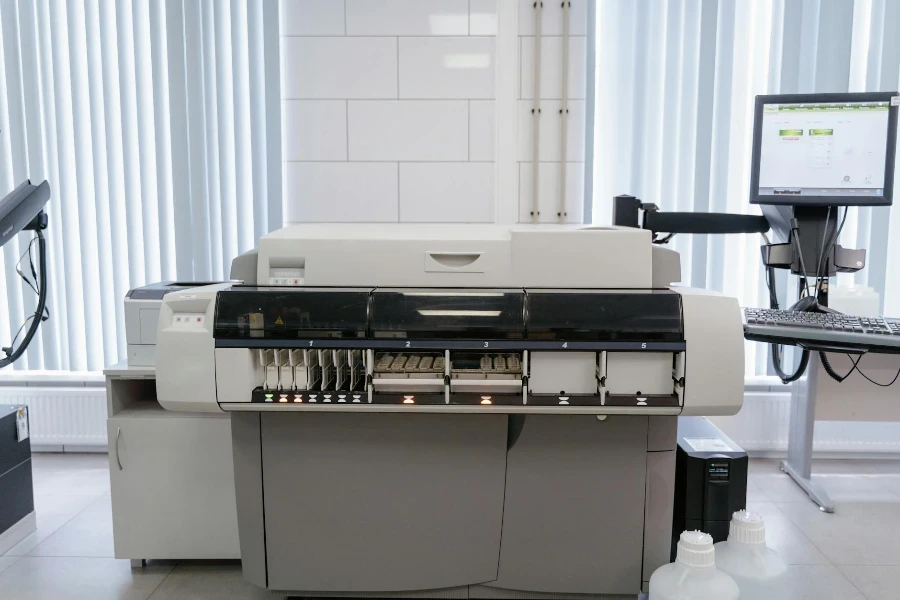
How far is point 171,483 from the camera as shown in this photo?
193 centimetres

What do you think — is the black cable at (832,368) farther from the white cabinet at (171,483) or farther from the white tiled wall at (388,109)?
the white cabinet at (171,483)

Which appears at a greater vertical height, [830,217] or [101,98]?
[101,98]

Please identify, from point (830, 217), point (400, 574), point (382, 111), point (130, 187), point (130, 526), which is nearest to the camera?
point (400, 574)

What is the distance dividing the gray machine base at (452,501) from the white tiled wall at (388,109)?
4.22 feet

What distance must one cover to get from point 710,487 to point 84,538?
200 cm

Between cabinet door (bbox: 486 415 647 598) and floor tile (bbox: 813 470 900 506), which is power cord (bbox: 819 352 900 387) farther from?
cabinet door (bbox: 486 415 647 598)

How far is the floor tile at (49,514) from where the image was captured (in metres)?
2.17

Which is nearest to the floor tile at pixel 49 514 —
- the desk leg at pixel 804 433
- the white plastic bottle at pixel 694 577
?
the white plastic bottle at pixel 694 577

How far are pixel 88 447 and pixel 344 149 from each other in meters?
1.77

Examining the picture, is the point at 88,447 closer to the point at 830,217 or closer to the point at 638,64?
the point at 638,64

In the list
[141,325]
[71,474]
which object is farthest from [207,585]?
[71,474]

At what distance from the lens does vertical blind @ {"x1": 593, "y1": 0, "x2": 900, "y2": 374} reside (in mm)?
2680

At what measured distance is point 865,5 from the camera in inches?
106

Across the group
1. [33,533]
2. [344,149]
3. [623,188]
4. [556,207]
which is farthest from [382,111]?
[33,533]
